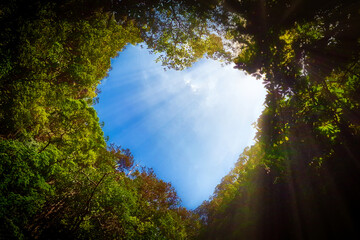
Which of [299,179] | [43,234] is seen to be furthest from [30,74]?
[299,179]

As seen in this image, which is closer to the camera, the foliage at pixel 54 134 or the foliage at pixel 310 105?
the foliage at pixel 310 105

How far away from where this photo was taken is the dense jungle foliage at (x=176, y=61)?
18.8ft

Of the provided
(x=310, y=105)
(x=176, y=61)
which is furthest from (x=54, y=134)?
(x=310, y=105)

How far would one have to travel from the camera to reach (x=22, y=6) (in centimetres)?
800

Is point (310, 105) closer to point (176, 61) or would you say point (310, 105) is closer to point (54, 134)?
point (176, 61)

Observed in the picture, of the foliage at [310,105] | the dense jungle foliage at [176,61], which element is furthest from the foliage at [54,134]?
the foliage at [310,105]

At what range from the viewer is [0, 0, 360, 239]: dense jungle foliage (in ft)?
18.8

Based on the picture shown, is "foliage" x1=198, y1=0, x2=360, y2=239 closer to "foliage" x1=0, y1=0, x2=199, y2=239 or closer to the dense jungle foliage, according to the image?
the dense jungle foliage

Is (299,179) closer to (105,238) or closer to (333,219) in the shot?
(333,219)

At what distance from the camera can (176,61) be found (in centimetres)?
1345

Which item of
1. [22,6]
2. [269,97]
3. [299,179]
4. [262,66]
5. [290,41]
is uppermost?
[22,6]

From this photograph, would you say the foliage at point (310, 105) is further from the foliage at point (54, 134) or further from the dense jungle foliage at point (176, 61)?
the foliage at point (54, 134)

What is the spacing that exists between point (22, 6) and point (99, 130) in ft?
23.4

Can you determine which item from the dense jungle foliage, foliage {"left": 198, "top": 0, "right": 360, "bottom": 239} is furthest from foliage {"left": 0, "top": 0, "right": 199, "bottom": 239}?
foliage {"left": 198, "top": 0, "right": 360, "bottom": 239}
